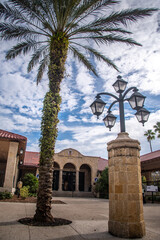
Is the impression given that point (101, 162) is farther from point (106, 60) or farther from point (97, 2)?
point (97, 2)

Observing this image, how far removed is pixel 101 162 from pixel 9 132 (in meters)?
20.4

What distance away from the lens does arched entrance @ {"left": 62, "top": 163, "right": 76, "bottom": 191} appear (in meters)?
29.5

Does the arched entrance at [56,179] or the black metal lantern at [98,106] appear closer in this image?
the black metal lantern at [98,106]

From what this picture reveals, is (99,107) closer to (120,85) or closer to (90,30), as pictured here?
(120,85)

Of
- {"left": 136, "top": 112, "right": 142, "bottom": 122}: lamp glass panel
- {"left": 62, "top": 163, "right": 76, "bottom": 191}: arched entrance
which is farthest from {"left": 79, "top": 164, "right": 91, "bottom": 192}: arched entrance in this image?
{"left": 136, "top": 112, "right": 142, "bottom": 122}: lamp glass panel

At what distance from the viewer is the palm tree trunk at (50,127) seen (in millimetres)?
6013

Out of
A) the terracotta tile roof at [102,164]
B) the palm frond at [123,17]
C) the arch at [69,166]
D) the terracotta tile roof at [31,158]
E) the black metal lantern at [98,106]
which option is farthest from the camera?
the arch at [69,166]

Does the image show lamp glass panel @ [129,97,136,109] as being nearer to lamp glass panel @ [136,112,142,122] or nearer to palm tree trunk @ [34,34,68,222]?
lamp glass panel @ [136,112,142,122]

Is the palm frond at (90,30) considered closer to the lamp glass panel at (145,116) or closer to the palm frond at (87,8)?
the palm frond at (87,8)

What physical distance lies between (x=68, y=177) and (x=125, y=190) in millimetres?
26357

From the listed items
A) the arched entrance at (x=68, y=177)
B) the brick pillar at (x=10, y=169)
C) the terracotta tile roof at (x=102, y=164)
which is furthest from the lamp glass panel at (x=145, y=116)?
the arched entrance at (x=68, y=177)

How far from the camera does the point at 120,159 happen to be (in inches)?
204

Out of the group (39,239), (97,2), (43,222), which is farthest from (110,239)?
(97,2)

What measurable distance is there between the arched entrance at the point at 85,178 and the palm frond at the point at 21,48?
2412 cm
